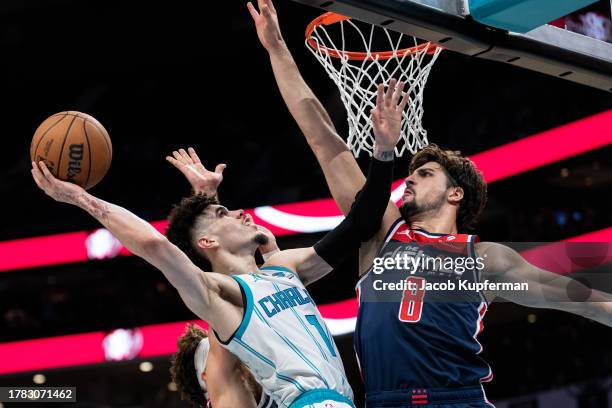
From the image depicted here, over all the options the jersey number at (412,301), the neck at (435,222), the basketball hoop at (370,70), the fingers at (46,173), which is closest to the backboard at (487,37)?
the basketball hoop at (370,70)

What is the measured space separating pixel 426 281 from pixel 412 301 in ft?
0.37

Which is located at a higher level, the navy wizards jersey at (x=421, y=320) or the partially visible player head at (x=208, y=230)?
the partially visible player head at (x=208, y=230)

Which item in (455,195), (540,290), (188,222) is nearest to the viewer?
(540,290)

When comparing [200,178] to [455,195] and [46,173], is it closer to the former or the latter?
[46,173]

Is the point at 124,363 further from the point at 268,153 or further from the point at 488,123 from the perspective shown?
the point at 488,123

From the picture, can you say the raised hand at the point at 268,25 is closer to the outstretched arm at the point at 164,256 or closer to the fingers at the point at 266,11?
the fingers at the point at 266,11

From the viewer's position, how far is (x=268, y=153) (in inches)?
471

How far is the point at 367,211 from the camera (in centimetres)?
358

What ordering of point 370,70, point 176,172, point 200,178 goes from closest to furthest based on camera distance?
1. point 200,178
2. point 370,70
3. point 176,172

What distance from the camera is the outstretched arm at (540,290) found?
3.86m

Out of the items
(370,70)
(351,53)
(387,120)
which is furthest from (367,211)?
(370,70)

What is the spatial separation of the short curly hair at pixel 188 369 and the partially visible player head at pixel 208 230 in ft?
1.67

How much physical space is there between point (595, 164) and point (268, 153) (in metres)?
4.04

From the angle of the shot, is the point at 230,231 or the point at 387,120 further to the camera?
the point at 230,231
